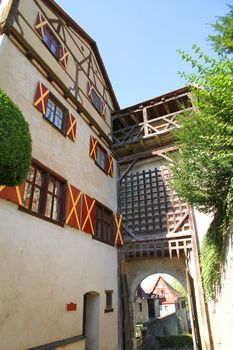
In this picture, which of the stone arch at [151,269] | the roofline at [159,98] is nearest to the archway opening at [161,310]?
the stone arch at [151,269]

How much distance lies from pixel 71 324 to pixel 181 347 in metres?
16.9

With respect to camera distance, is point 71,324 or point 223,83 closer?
point 223,83

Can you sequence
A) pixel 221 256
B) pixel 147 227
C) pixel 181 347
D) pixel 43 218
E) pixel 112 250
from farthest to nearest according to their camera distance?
pixel 181 347
pixel 147 227
pixel 112 250
pixel 221 256
pixel 43 218

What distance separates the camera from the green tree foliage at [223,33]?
6.84 meters

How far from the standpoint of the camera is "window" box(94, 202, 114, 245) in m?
8.30

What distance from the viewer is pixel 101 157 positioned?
9.99 meters

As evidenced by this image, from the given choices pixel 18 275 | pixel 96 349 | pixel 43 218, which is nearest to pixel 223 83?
pixel 43 218

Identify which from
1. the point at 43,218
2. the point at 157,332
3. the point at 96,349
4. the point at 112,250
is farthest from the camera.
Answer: the point at 157,332

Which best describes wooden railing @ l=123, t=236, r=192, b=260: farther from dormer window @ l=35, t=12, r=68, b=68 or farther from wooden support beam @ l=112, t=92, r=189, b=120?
dormer window @ l=35, t=12, r=68, b=68

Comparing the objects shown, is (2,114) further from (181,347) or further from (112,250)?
(181,347)

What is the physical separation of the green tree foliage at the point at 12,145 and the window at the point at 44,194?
258cm

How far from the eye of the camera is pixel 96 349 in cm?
668

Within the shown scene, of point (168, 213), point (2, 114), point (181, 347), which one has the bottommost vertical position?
point (181, 347)

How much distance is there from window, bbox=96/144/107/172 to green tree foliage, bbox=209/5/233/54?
207 inches
